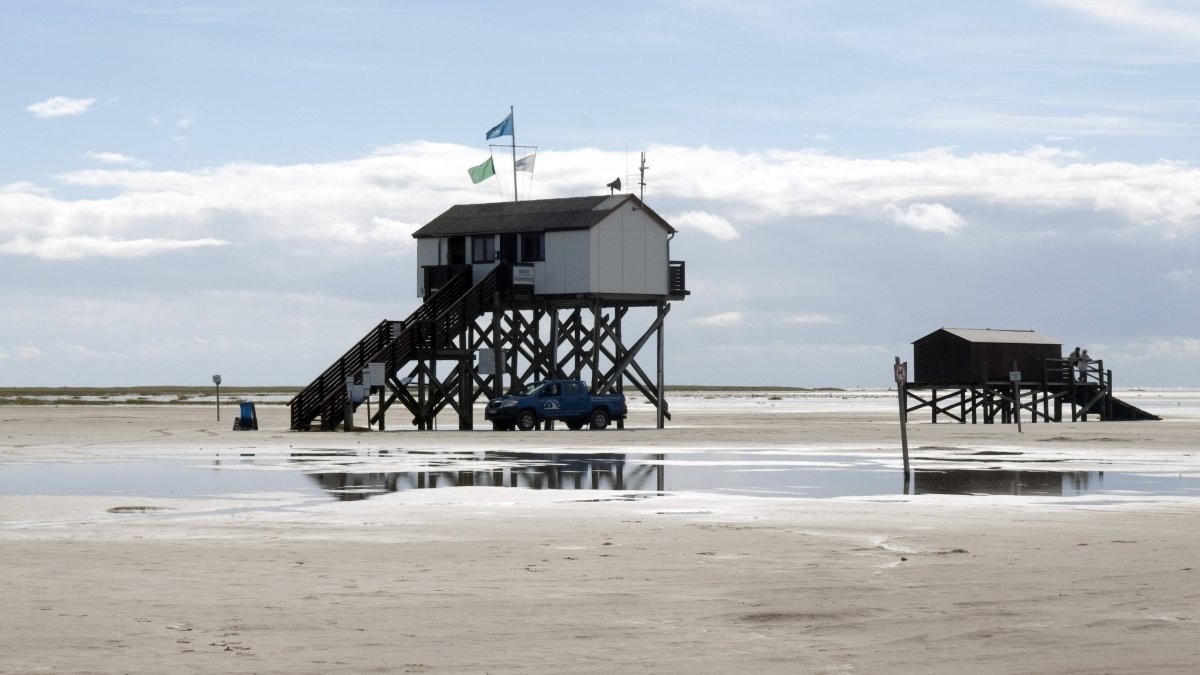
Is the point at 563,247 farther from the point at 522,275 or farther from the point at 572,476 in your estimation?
the point at 572,476

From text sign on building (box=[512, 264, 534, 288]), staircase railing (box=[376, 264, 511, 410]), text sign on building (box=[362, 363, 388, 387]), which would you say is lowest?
text sign on building (box=[362, 363, 388, 387])

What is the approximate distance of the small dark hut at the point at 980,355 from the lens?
6581 cm

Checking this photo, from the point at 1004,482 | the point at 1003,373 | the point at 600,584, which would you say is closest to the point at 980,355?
the point at 1003,373

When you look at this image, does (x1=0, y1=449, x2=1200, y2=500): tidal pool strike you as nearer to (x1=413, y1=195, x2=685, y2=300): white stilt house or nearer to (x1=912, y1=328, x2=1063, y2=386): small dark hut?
(x1=413, y1=195, x2=685, y2=300): white stilt house

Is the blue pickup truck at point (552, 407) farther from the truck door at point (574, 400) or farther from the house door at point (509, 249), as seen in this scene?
the house door at point (509, 249)

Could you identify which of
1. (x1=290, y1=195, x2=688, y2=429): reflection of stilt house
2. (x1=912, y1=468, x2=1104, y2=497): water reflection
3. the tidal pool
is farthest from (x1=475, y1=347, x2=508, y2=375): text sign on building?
(x1=912, y1=468, x2=1104, y2=497): water reflection

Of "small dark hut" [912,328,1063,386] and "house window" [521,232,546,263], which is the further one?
"small dark hut" [912,328,1063,386]

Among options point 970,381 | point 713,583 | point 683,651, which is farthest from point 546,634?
point 970,381

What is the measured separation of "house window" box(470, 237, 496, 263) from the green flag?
19.7ft

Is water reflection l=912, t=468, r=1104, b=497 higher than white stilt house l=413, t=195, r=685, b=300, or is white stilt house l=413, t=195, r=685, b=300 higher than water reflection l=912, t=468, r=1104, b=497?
white stilt house l=413, t=195, r=685, b=300

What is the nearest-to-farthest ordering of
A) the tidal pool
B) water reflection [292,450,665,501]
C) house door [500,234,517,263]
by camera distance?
1. the tidal pool
2. water reflection [292,450,665,501]
3. house door [500,234,517,263]

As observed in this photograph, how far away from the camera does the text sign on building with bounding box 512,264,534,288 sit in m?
53.4

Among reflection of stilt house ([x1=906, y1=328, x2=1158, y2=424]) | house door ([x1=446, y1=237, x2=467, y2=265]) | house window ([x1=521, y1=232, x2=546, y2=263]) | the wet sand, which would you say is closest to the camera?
the wet sand

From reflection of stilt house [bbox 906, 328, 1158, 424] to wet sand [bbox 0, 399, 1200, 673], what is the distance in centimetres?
4494
